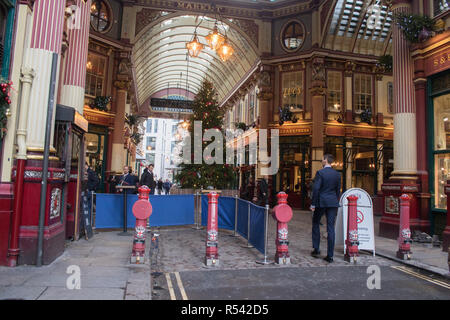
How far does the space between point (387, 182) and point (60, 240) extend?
8948 millimetres

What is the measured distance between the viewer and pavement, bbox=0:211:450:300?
4.17m

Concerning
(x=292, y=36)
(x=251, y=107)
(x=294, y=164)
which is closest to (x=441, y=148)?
(x=294, y=164)

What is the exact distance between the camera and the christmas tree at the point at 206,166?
14.6m

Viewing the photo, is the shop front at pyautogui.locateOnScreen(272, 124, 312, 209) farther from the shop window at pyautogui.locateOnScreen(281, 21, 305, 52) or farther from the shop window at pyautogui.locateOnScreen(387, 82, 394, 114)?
the shop window at pyautogui.locateOnScreen(387, 82, 394, 114)

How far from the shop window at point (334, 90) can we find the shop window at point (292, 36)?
2781mm

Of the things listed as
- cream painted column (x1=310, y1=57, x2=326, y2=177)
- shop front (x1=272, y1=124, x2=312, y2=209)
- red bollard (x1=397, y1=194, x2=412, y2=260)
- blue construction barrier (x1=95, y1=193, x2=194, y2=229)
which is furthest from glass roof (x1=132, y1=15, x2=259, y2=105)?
red bollard (x1=397, y1=194, x2=412, y2=260)

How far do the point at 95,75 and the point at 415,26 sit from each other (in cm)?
1542

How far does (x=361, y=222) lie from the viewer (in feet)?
24.1

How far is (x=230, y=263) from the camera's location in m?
6.27

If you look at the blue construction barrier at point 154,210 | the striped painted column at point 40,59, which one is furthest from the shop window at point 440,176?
the striped painted column at point 40,59

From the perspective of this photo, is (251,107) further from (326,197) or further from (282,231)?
(282,231)

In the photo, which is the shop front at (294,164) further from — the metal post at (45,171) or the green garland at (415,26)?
the metal post at (45,171)

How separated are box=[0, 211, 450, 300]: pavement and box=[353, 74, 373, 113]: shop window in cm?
1334

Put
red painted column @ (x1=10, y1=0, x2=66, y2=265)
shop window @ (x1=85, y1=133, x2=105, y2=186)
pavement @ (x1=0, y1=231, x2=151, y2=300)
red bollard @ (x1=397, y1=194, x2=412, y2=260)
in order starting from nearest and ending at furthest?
1. pavement @ (x1=0, y1=231, x2=151, y2=300)
2. red painted column @ (x1=10, y1=0, x2=66, y2=265)
3. red bollard @ (x1=397, y1=194, x2=412, y2=260)
4. shop window @ (x1=85, y1=133, x2=105, y2=186)
